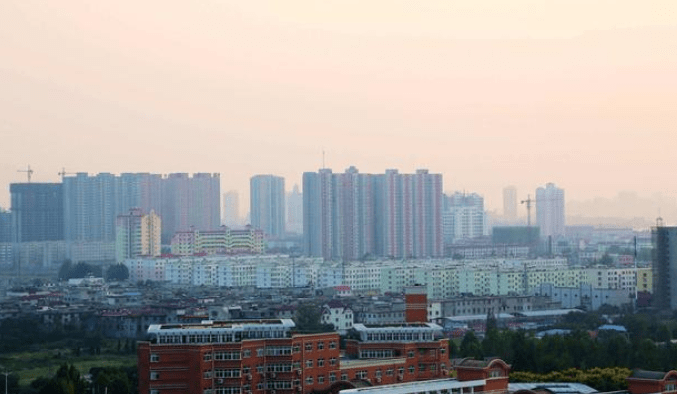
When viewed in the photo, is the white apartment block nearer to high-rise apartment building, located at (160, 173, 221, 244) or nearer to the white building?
the white building

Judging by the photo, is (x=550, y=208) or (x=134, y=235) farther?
(x=550, y=208)

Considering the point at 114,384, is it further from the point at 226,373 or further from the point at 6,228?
the point at 6,228

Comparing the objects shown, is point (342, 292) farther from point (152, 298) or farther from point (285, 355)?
point (285, 355)

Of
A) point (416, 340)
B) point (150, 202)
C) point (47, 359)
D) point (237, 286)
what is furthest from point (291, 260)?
point (416, 340)

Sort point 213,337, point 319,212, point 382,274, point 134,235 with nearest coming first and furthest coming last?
point 213,337 → point 382,274 → point 134,235 → point 319,212

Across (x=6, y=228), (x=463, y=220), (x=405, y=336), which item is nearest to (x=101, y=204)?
(x=6, y=228)

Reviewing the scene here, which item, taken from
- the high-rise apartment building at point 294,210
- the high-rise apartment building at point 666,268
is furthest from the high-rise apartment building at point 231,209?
the high-rise apartment building at point 666,268

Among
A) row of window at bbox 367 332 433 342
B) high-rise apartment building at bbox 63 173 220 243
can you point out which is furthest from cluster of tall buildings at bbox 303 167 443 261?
row of window at bbox 367 332 433 342

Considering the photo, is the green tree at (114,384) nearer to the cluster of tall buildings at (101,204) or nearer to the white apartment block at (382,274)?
the white apartment block at (382,274)
